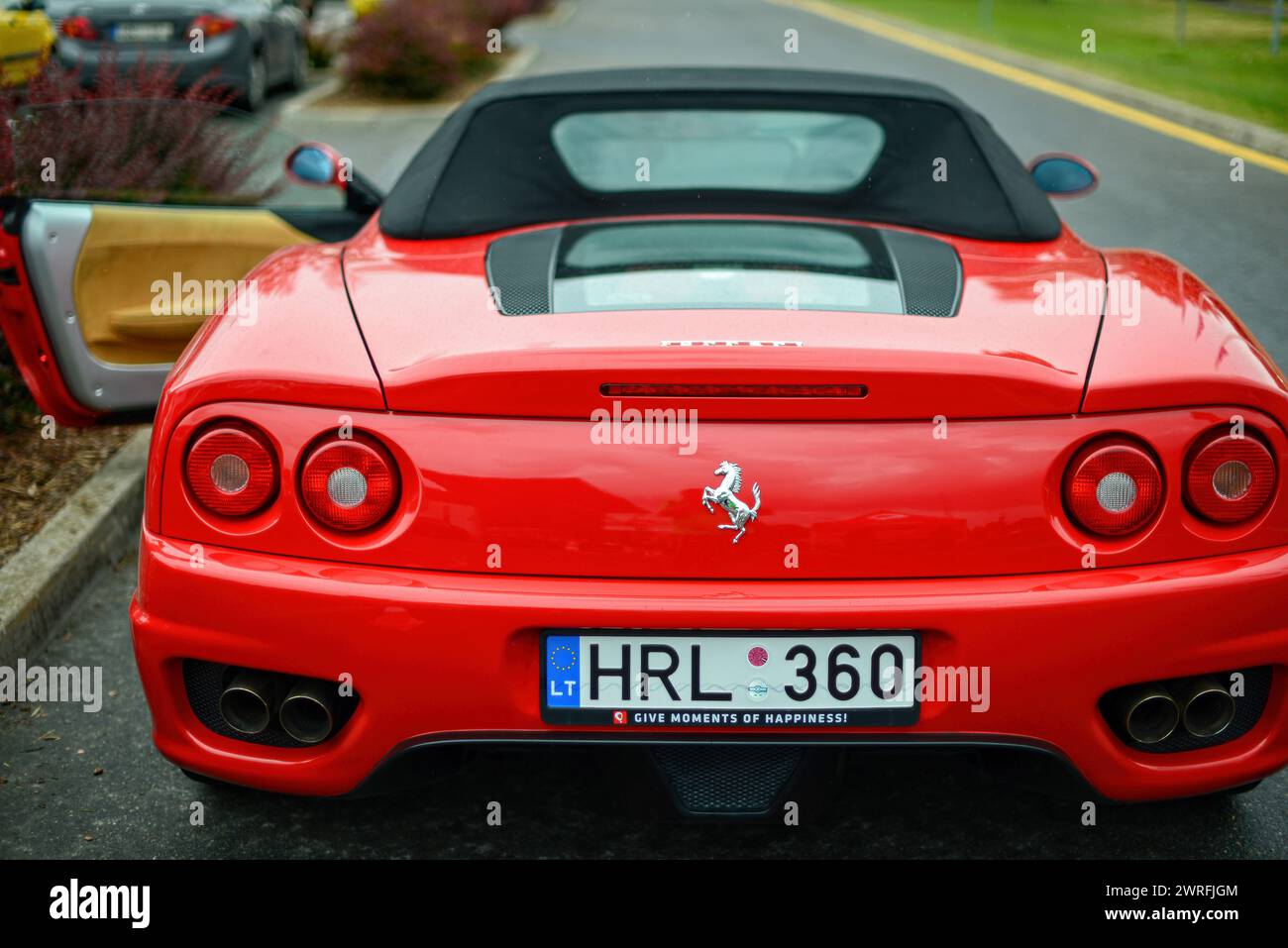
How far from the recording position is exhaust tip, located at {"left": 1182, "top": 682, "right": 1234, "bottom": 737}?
2299 millimetres

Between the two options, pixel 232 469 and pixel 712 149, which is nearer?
pixel 232 469

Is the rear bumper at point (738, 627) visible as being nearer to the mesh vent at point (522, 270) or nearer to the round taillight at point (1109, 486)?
the round taillight at point (1109, 486)

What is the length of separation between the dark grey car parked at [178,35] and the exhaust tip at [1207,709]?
11851mm

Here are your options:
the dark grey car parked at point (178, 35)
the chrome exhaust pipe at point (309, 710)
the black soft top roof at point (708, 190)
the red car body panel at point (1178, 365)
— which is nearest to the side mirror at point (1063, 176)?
the black soft top roof at point (708, 190)

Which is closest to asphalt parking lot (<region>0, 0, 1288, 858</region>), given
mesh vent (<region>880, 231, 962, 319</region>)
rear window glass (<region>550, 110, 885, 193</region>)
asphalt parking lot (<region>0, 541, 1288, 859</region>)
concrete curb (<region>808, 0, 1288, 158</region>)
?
asphalt parking lot (<region>0, 541, 1288, 859</region>)

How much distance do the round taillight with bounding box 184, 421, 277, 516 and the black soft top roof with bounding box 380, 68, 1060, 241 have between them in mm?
890

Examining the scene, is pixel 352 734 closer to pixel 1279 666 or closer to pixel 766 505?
pixel 766 505

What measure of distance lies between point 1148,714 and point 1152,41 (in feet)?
73.4

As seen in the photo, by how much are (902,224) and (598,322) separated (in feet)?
3.59

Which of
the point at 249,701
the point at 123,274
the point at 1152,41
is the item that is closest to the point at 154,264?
the point at 123,274

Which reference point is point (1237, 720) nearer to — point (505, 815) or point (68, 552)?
point (505, 815)

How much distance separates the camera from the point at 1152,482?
227 cm

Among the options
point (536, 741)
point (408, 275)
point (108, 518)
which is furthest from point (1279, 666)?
point (108, 518)

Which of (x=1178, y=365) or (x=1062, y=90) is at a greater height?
(x=1178, y=365)
